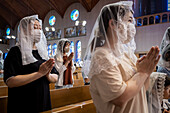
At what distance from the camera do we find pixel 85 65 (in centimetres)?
152

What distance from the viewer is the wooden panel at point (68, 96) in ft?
8.39

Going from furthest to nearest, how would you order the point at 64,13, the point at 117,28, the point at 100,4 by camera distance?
the point at 64,13
the point at 100,4
the point at 117,28

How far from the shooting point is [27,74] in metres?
1.69

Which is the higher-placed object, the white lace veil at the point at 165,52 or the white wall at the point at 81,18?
the white wall at the point at 81,18

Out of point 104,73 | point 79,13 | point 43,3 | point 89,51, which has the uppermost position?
point 43,3

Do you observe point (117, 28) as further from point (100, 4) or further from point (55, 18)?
point (55, 18)

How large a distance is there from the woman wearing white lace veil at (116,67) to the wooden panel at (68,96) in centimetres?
137

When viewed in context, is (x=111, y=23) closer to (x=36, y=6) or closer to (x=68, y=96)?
(x=68, y=96)

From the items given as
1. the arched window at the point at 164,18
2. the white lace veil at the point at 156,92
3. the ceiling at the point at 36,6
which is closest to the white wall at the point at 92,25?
the arched window at the point at 164,18

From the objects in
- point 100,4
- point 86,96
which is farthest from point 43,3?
point 86,96

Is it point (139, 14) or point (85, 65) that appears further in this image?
point (139, 14)

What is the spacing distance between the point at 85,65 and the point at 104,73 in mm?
369

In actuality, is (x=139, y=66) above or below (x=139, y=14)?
below

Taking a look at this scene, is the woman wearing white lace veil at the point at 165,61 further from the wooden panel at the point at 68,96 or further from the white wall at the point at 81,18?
the white wall at the point at 81,18
